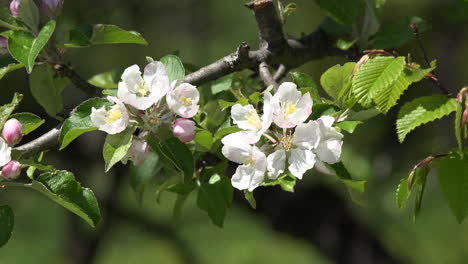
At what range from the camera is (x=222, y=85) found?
4.25 ft

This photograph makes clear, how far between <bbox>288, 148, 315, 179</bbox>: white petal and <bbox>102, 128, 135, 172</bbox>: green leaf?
0.21m

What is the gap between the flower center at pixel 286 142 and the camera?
933 mm

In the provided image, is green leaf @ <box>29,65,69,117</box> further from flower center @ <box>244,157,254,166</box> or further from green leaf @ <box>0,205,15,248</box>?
flower center @ <box>244,157,254,166</box>

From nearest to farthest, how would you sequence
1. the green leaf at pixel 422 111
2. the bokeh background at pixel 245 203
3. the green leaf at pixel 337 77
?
the green leaf at pixel 422 111 → the green leaf at pixel 337 77 → the bokeh background at pixel 245 203

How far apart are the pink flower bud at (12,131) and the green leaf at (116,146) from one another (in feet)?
0.42

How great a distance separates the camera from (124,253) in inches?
156

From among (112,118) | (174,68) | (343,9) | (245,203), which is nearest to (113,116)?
(112,118)

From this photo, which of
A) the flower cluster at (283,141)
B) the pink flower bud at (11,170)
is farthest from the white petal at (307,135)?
the pink flower bud at (11,170)

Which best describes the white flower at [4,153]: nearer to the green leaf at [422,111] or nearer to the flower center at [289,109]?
the flower center at [289,109]

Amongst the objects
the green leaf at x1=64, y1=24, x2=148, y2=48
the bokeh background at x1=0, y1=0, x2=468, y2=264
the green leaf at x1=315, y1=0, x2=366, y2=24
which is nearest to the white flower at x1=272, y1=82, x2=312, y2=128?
the green leaf at x1=64, y1=24, x2=148, y2=48

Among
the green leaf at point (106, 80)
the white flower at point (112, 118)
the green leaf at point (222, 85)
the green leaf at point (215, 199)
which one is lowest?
the green leaf at point (215, 199)

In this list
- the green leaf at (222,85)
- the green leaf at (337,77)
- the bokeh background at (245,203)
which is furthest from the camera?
the bokeh background at (245,203)

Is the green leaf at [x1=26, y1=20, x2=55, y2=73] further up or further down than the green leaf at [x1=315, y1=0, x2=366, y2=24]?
further up

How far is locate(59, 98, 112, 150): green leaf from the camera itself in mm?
979
